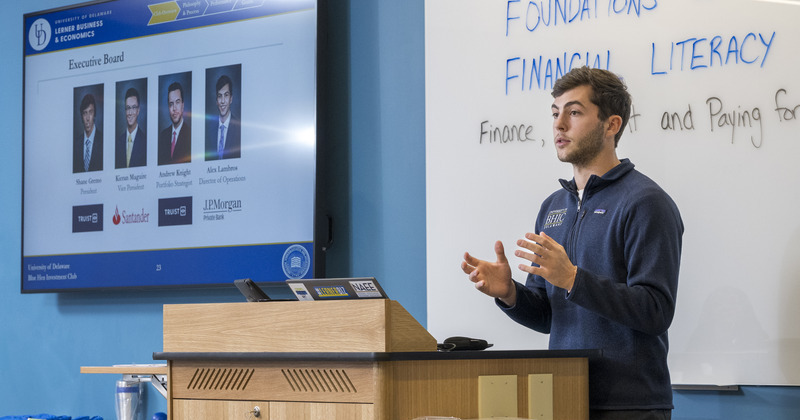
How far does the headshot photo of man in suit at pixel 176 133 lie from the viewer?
3502mm

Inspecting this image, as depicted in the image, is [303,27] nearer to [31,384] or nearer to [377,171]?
[377,171]

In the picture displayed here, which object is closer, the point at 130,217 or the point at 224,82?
the point at 224,82

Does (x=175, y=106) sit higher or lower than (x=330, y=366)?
higher

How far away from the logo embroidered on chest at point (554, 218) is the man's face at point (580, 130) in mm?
143

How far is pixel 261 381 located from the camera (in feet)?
6.33

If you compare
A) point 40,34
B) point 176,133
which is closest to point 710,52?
point 176,133

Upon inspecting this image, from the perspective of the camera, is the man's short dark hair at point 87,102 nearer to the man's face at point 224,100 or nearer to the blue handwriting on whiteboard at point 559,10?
the man's face at point 224,100

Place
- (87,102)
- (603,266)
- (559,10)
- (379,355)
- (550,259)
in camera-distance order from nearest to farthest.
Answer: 1. (379,355)
2. (550,259)
3. (603,266)
4. (559,10)
5. (87,102)

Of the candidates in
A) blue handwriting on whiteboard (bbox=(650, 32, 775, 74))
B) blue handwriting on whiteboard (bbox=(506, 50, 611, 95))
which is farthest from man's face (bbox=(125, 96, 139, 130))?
blue handwriting on whiteboard (bbox=(650, 32, 775, 74))

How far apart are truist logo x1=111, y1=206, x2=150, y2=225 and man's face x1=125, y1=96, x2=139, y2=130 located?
347 mm

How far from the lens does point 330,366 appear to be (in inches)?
72.5

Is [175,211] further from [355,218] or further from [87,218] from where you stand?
[355,218]

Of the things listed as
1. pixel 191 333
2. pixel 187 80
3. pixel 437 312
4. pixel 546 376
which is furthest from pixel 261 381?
pixel 187 80

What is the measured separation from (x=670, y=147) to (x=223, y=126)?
5.47 feet
